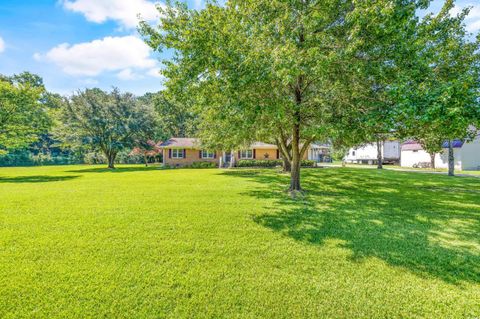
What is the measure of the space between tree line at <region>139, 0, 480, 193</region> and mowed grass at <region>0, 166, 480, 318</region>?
9.36 feet

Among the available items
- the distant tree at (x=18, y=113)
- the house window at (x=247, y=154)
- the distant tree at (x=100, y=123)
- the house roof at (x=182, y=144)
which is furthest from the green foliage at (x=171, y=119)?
the distant tree at (x=18, y=113)

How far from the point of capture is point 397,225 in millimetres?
6547

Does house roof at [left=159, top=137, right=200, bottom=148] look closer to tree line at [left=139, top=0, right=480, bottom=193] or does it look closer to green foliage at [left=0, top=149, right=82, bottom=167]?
tree line at [left=139, top=0, right=480, bottom=193]

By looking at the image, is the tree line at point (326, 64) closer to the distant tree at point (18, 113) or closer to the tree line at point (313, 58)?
the tree line at point (313, 58)

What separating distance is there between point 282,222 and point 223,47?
18.6 ft

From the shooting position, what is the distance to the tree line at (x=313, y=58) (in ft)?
22.2

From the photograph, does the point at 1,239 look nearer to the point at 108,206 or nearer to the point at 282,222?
the point at 108,206

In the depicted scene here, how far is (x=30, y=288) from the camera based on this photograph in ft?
11.7

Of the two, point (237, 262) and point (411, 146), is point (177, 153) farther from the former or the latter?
point (411, 146)

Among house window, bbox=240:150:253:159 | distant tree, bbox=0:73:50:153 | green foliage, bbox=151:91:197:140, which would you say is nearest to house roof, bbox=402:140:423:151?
house window, bbox=240:150:253:159

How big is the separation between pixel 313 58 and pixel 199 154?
24.2 meters

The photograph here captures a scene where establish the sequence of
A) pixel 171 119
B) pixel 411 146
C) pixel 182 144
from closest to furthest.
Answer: pixel 182 144 → pixel 411 146 → pixel 171 119

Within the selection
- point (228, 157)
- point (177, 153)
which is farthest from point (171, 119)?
point (228, 157)

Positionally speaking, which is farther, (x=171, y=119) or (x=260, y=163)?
(x=171, y=119)
